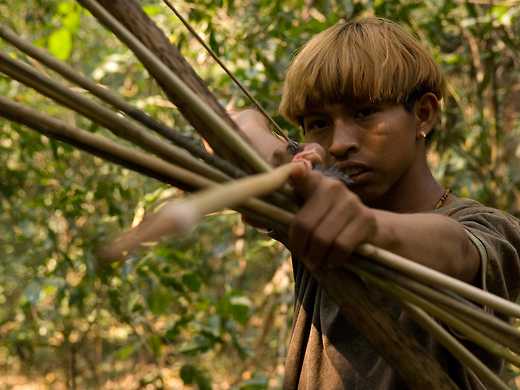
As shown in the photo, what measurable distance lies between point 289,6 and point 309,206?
221cm

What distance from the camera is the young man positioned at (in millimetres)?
997

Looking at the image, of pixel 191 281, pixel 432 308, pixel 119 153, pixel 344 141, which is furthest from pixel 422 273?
pixel 191 281

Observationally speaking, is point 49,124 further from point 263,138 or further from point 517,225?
point 517,225

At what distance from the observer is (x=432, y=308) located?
72cm

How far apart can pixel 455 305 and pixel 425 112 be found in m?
0.56

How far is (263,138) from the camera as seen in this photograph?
1.13 m

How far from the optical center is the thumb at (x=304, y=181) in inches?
27.3

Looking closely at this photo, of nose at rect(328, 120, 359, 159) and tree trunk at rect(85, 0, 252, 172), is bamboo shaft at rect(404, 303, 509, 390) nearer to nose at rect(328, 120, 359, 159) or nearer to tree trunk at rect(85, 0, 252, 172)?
tree trunk at rect(85, 0, 252, 172)

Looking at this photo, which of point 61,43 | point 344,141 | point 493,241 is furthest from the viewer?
point 61,43

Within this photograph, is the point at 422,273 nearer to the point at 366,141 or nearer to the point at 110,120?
the point at 110,120

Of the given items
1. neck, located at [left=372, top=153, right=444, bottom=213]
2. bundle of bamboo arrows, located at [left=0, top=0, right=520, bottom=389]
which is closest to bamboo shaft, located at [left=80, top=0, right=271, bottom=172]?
bundle of bamboo arrows, located at [left=0, top=0, right=520, bottom=389]

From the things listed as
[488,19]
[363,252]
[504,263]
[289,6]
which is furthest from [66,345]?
[363,252]

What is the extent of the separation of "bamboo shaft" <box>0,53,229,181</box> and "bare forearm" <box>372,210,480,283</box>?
19cm

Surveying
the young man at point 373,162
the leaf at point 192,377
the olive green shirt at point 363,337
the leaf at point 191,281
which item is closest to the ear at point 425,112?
the young man at point 373,162
